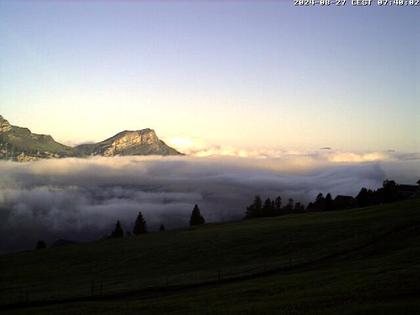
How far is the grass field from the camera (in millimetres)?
34156

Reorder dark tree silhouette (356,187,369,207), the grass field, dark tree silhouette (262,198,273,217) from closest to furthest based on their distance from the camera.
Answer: the grass field, dark tree silhouette (356,187,369,207), dark tree silhouette (262,198,273,217)

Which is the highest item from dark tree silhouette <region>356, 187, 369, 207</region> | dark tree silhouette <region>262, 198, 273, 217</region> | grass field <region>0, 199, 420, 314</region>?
dark tree silhouette <region>356, 187, 369, 207</region>

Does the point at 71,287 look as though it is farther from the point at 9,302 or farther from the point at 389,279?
the point at 389,279

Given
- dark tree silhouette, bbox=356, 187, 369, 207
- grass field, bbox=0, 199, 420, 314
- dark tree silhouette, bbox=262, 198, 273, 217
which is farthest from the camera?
dark tree silhouette, bbox=262, 198, 273, 217

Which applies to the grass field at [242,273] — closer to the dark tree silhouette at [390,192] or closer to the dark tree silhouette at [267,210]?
the dark tree silhouette at [390,192]

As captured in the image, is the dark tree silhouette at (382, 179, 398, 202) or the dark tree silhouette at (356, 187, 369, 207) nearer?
the dark tree silhouette at (382, 179, 398, 202)

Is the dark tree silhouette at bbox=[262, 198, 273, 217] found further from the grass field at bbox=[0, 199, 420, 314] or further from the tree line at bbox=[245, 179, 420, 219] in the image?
the grass field at bbox=[0, 199, 420, 314]

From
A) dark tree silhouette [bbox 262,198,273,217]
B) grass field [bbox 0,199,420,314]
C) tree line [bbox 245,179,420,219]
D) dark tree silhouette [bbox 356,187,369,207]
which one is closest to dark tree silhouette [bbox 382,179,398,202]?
tree line [bbox 245,179,420,219]

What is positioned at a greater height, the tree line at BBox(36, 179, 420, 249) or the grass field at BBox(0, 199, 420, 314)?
the tree line at BBox(36, 179, 420, 249)

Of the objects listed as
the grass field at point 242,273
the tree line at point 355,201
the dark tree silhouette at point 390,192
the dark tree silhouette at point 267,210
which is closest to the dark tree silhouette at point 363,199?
the tree line at point 355,201

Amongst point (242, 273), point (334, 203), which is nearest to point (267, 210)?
point (334, 203)

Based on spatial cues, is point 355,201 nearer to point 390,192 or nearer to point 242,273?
point 390,192

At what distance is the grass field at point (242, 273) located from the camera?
112 feet

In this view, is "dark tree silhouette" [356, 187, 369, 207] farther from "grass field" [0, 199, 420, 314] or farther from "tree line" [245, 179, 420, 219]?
"grass field" [0, 199, 420, 314]
